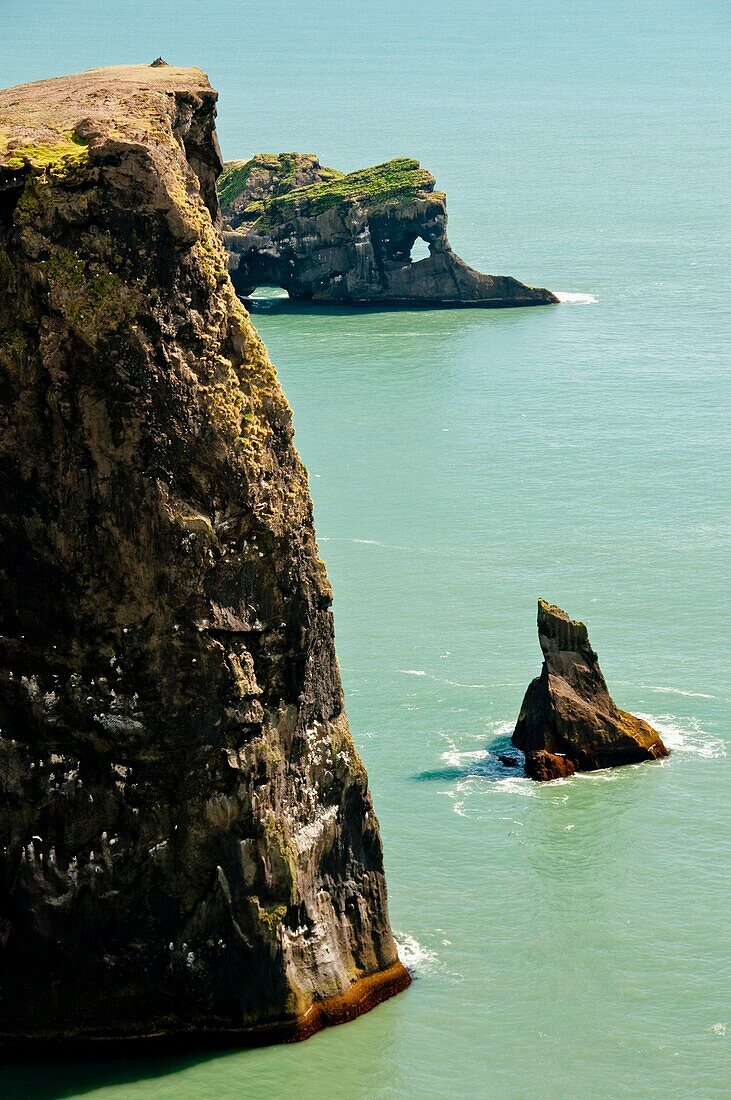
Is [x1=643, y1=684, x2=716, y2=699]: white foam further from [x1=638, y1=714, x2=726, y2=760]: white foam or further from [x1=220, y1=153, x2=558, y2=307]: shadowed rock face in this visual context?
[x1=220, y1=153, x2=558, y2=307]: shadowed rock face

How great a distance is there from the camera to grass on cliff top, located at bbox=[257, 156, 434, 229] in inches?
5069

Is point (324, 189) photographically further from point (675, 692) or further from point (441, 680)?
point (675, 692)

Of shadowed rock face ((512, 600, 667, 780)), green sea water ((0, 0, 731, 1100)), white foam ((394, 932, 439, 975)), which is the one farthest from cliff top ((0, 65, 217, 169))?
shadowed rock face ((512, 600, 667, 780))

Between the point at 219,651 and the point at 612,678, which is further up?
the point at 219,651

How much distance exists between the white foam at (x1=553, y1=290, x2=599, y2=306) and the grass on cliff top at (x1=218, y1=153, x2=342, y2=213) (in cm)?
1702

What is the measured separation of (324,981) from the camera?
115 ft

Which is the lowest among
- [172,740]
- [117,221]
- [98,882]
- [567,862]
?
[567,862]

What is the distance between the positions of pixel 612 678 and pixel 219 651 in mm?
28688

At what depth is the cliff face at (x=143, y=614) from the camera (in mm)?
32219

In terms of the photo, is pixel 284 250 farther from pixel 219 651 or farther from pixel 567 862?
pixel 219 651

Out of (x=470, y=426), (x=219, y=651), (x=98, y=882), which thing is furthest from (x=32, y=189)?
(x=470, y=426)

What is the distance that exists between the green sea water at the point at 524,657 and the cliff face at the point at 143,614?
1.76 meters

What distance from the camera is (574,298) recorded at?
129 meters

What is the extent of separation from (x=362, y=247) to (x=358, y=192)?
3358 mm
